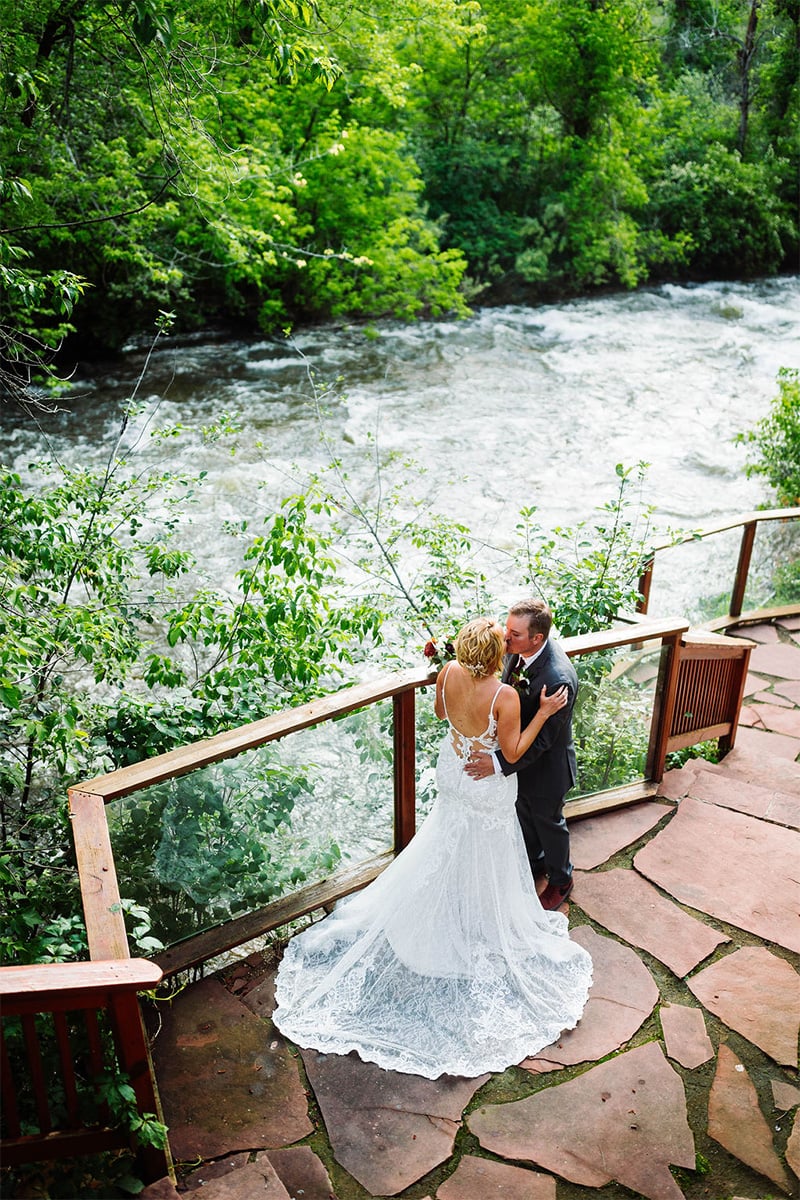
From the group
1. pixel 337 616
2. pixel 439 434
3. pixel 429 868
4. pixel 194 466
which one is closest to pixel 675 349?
pixel 439 434

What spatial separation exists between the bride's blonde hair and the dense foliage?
6.46 m

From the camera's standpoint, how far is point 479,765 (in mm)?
4211

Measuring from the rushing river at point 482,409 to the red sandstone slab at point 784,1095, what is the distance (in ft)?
24.0

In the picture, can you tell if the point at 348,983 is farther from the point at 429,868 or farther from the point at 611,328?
the point at 611,328

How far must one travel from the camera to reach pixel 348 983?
4.10 metres

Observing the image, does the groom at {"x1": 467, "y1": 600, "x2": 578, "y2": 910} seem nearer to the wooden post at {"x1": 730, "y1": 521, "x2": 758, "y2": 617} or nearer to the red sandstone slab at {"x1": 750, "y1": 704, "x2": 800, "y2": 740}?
the red sandstone slab at {"x1": 750, "y1": 704, "x2": 800, "y2": 740}

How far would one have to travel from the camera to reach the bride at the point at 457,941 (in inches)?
155

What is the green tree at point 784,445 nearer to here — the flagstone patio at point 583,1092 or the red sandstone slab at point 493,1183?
the flagstone patio at point 583,1092

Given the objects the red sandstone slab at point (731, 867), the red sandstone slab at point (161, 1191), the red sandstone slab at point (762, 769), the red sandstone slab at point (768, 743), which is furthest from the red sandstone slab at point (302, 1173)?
the red sandstone slab at point (768, 743)

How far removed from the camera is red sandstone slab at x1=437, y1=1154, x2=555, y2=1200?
10.7 feet

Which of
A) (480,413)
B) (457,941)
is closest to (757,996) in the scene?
(457,941)

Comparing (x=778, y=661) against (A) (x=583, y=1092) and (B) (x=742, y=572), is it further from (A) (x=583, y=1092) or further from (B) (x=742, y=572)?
(A) (x=583, y=1092)

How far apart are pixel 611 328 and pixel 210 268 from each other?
8.60 m

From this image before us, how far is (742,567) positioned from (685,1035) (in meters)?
5.62
